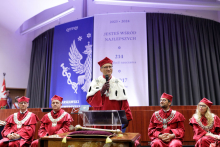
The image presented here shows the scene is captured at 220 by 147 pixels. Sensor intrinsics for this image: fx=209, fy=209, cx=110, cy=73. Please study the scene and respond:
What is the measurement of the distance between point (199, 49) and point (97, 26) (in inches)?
151

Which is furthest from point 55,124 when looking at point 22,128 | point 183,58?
point 183,58

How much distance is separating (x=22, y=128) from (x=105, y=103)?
2.11 meters

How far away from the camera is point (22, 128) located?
12.4 ft

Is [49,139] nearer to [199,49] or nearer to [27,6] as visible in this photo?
[27,6]

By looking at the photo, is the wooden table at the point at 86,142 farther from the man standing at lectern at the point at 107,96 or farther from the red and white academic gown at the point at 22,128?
the red and white academic gown at the point at 22,128

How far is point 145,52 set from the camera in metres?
7.20

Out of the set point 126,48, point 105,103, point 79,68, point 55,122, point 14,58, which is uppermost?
point 14,58

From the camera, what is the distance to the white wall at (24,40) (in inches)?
318

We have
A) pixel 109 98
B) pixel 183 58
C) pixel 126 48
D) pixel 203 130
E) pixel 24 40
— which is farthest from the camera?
pixel 24 40

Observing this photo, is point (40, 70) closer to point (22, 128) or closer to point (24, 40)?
point (24, 40)

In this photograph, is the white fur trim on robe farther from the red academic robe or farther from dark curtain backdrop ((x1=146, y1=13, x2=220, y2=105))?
dark curtain backdrop ((x1=146, y1=13, x2=220, y2=105))

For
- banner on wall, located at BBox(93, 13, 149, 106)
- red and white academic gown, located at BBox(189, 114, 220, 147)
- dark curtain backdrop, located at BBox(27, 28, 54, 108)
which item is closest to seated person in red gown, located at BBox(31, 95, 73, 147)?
red and white academic gown, located at BBox(189, 114, 220, 147)

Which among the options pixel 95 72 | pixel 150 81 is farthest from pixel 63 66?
pixel 150 81

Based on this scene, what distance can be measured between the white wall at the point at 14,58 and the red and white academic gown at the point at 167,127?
Answer: 7621 millimetres
